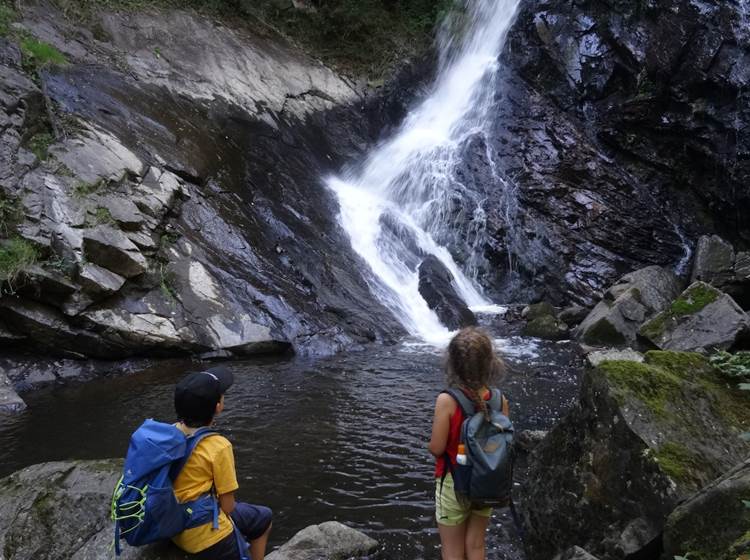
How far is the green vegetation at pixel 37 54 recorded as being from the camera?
12.8 meters

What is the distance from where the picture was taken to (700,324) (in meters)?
9.39

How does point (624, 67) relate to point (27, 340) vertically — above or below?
above

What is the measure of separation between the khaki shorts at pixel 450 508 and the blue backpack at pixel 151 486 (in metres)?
1.51

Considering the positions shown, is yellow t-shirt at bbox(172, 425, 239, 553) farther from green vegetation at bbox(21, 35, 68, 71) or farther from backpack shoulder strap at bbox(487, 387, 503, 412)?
green vegetation at bbox(21, 35, 68, 71)

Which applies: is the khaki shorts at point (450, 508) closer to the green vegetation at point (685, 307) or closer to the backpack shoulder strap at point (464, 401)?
the backpack shoulder strap at point (464, 401)

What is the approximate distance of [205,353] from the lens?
10.2 meters

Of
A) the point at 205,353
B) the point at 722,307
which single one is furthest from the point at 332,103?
the point at 722,307

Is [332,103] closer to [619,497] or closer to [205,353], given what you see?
[205,353]

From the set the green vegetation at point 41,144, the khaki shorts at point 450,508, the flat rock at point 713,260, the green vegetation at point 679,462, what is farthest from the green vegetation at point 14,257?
the flat rock at point 713,260

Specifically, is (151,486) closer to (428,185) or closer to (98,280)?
(98,280)

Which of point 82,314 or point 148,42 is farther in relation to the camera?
point 148,42

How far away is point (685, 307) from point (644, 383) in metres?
6.37

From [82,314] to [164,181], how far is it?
3.99 meters

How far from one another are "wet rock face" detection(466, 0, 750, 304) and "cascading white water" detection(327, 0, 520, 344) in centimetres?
106
